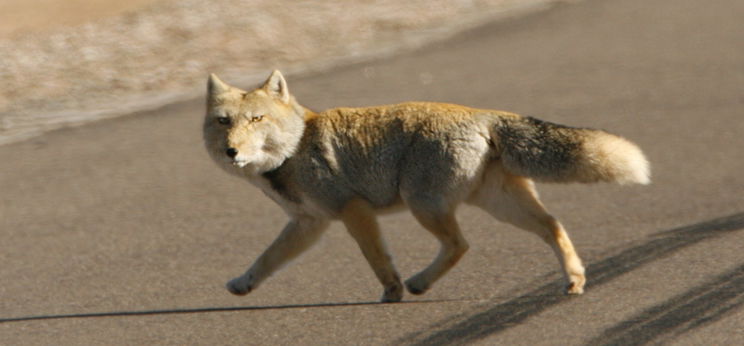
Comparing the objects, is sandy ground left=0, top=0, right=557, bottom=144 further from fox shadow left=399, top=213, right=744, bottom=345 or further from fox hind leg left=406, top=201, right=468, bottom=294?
fox shadow left=399, top=213, right=744, bottom=345

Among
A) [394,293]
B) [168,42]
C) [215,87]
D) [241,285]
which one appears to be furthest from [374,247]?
[168,42]

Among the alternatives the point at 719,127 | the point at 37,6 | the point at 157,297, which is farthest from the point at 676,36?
the point at 157,297

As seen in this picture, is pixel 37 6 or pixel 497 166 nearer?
pixel 497 166

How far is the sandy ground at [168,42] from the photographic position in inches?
540

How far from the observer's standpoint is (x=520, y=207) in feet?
24.3

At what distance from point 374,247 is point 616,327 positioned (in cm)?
147

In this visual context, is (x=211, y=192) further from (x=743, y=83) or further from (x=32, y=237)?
(x=743, y=83)

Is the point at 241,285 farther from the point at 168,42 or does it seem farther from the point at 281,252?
the point at 168,42

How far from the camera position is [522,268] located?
7832mm

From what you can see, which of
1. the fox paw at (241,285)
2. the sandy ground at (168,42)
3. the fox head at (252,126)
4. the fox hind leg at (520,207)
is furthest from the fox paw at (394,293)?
the sandy ground at (168,42)

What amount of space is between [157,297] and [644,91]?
6984mm

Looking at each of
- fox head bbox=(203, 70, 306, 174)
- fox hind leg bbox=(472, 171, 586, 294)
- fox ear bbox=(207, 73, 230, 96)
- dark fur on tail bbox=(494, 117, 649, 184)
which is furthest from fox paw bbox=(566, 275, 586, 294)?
fox ear bbox=(207, 73, 230, 96)

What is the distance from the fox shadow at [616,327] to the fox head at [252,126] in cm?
140

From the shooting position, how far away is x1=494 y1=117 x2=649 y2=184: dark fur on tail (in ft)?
22.9
